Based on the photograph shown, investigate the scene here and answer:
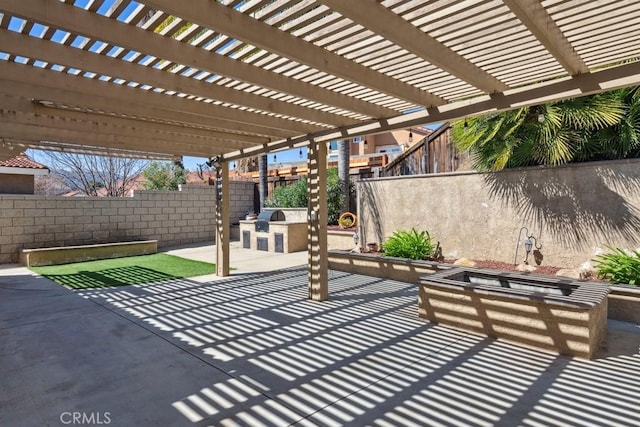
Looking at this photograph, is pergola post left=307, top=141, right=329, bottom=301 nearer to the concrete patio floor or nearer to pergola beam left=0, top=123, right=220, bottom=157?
the concrete patio floor

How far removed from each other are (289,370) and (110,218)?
10809 mm

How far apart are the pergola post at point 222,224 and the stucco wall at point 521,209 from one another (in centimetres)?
375

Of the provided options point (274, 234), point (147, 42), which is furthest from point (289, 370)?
point (274, 234)

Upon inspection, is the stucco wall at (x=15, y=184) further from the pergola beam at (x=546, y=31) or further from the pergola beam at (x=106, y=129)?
the pergola beam at (x=546, y=31)

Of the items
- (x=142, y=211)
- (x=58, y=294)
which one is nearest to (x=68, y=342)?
(x=58, y=294)

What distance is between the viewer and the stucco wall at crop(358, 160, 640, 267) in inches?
229

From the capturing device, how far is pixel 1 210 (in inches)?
392

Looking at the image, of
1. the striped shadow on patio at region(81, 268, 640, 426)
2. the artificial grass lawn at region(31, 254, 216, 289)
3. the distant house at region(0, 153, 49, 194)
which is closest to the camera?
the striped shadow on patio at region(81, 268, 640, 426)

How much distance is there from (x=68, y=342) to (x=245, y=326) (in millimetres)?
2050

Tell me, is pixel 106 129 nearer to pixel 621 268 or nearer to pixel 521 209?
pixel 521 209

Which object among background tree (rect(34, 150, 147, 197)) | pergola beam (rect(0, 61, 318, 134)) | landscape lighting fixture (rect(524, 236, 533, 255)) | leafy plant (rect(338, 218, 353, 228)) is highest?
background tree (rect(34, 150, 147, 197))

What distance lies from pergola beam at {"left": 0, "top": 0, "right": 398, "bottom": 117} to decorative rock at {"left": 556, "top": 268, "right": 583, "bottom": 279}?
191 inches

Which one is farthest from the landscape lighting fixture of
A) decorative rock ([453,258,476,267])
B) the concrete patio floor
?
the concrete patio floor

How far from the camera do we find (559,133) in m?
6.32
